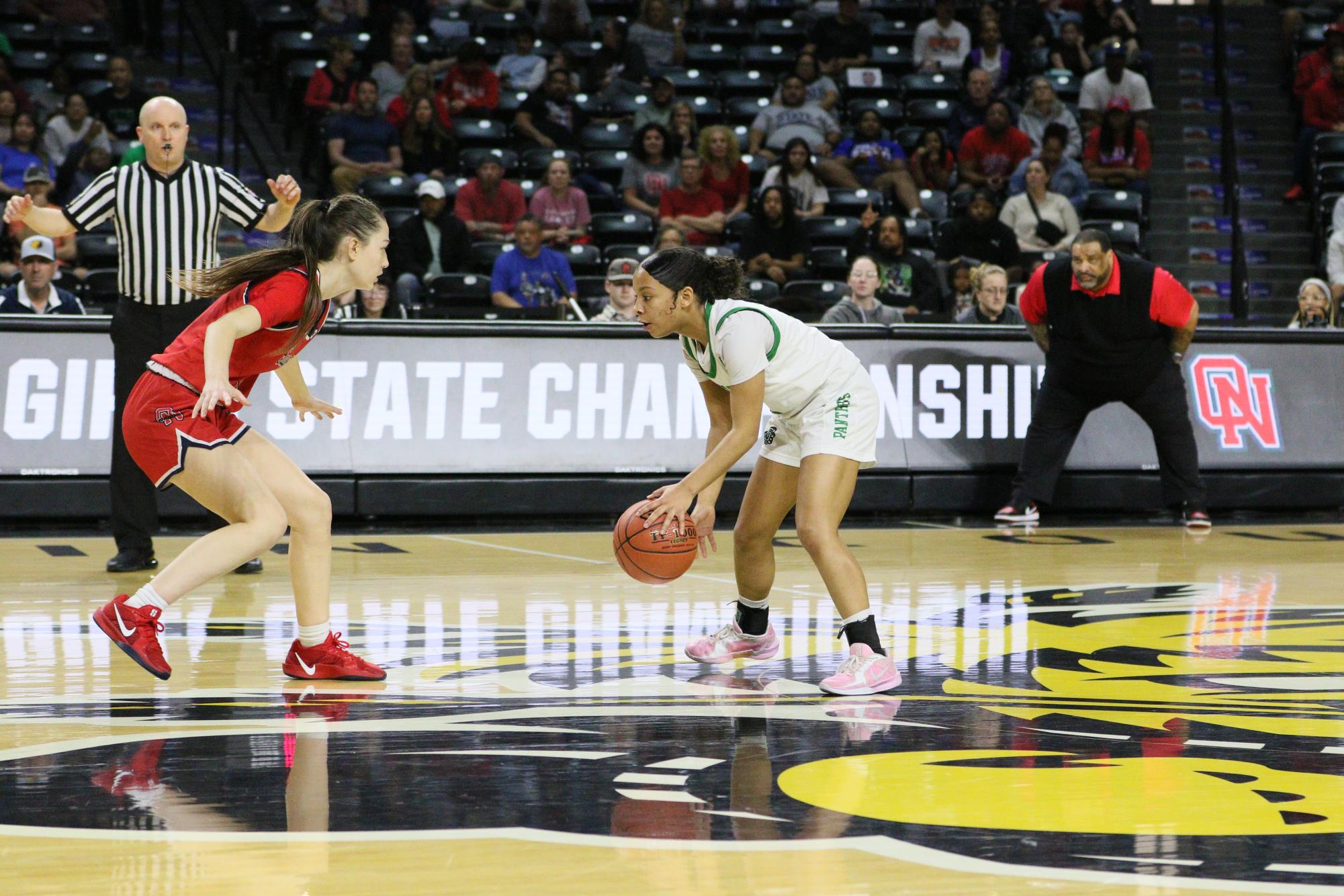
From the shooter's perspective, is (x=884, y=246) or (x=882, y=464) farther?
(x=884, y=246)

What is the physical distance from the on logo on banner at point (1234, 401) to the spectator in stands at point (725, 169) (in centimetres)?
474

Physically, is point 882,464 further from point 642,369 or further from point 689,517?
point 689,517

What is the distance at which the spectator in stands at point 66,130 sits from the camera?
1445 centimetres

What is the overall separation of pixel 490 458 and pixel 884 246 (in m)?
4.48

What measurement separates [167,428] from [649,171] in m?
10.4

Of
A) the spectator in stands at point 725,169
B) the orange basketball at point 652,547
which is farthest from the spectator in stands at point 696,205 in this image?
the orange basketball at point 652,547

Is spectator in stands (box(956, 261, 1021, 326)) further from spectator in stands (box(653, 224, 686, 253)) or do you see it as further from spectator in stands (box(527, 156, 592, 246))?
spectator in stands (box(527, 156, 592, 246))

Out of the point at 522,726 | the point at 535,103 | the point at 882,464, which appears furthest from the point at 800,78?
the point at 522,726

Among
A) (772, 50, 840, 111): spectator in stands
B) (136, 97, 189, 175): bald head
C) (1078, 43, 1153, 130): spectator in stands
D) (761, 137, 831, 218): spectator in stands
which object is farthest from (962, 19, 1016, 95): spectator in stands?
(136, 97, 189, 175): bald head

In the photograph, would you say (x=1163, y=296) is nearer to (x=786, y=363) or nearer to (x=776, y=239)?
(x=776, y=239)

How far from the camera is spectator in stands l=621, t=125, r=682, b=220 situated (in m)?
15.1

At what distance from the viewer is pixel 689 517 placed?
18.1 ft

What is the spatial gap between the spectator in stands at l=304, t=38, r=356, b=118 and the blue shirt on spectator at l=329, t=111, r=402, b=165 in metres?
0.38

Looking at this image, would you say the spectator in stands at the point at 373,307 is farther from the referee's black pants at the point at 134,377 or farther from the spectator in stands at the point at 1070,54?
the spectator in stands at the point at 1070,54
